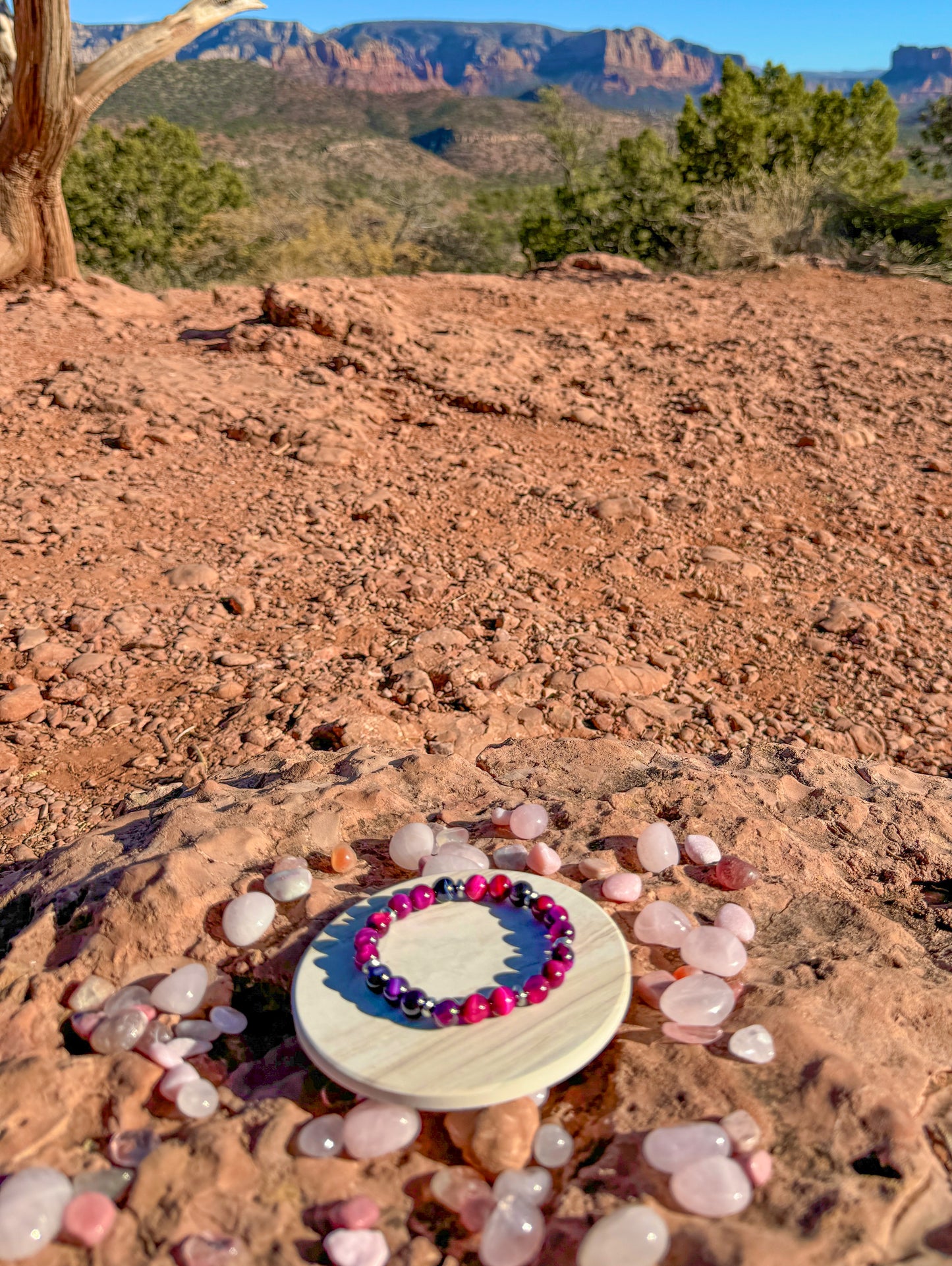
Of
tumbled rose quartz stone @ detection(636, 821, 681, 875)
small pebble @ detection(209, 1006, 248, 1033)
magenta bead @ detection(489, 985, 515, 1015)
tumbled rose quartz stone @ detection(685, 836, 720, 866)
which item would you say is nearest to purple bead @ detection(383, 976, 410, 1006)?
magenta bead @ detection(489, 985, 515, 1015)

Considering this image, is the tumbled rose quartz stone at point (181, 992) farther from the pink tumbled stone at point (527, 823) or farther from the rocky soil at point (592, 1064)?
the pink tumbled stone at point (527, 823)

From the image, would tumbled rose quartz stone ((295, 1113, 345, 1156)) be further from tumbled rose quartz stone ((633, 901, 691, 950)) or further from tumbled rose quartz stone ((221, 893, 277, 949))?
tumbled rose quartz stone ((633, 901, 691, 950))

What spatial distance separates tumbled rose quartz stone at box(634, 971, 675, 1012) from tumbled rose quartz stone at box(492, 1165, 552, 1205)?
0.35m

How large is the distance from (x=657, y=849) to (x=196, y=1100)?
0.90m

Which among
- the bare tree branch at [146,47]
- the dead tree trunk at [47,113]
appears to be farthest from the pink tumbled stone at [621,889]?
the bare tree branch at [146,47]

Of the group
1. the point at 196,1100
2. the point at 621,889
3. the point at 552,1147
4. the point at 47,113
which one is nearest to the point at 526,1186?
the point at 552,1147

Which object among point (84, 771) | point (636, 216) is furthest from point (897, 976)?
point (636, 216)

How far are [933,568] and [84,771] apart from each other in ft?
10.0

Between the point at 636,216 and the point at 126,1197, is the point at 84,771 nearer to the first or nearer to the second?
the point at 126,1197

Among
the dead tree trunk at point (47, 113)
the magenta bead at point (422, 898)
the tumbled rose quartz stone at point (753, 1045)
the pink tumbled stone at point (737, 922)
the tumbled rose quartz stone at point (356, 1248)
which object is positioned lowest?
the pink tumbled stone at point (737, 922)

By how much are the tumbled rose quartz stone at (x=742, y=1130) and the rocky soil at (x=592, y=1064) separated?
2cm

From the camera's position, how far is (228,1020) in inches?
52.1

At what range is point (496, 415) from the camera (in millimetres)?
4391

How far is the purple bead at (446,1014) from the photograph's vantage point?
1.24m
